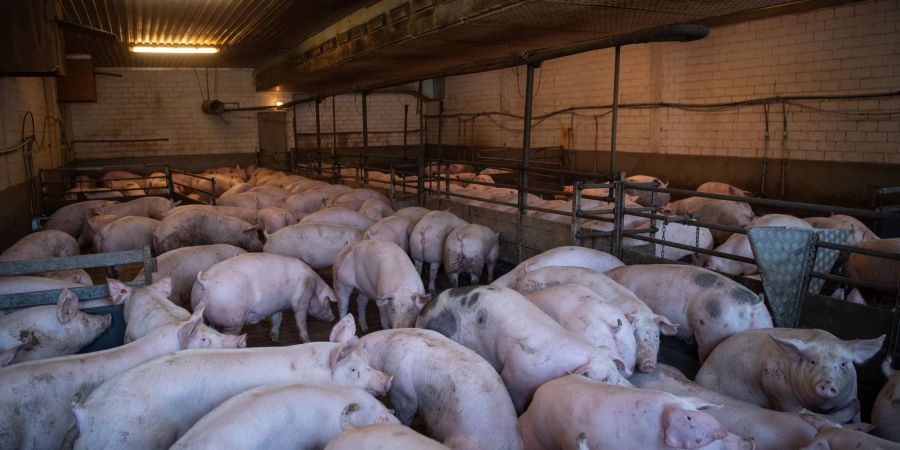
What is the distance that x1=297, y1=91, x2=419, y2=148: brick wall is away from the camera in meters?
19.7

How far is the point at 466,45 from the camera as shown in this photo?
8.23 m

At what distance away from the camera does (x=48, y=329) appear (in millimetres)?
4102

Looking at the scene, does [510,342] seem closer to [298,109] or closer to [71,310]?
[71,310]

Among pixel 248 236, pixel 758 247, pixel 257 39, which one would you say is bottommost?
pixel 248 236

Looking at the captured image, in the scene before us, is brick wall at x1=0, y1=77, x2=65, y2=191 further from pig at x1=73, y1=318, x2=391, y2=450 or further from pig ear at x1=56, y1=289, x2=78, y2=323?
pig at x1=73, y1=318, x2=391, y2=450

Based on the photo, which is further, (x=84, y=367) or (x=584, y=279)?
→ (x=584, y=279)

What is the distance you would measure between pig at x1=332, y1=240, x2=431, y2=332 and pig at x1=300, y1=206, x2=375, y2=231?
2324 millimetres

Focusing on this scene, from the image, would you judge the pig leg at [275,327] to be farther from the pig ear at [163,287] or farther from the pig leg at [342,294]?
the pig ear at [163,287]

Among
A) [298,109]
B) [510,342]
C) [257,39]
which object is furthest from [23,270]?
[298,109]

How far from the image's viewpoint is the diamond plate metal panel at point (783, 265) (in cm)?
442

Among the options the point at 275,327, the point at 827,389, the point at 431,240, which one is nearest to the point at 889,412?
the point at 827,389

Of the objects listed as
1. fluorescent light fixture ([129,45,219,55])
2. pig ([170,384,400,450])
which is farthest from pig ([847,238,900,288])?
fluorescent light fixture ([129,45,219,55])

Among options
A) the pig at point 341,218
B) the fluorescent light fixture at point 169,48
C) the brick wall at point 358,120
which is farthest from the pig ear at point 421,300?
the brick wall at point 358,120

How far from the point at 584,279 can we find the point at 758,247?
119 cm
